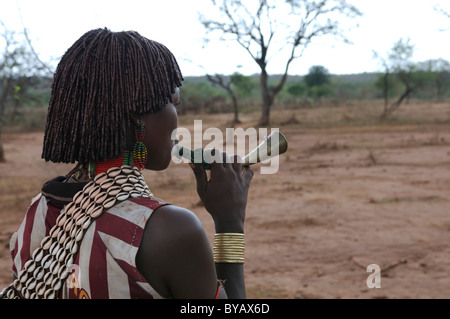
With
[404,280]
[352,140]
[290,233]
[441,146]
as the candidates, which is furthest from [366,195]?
[352,140]

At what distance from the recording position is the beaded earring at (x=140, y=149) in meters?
1.29

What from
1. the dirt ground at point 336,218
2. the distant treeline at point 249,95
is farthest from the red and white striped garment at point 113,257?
the distant treeline at point 249,95

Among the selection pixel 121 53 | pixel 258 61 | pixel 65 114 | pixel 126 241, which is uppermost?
pixel 258 61

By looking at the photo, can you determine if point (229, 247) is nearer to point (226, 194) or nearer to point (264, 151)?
point (226, 194)

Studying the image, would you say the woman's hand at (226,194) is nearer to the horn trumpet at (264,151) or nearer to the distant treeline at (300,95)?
the horn trumpet at (264,151)

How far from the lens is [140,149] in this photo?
1.31 m

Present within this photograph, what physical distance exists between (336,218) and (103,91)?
518cm

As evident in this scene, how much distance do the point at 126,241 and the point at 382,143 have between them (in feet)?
43.1

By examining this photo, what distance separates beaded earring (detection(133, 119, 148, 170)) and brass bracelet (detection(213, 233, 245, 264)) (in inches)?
10.8

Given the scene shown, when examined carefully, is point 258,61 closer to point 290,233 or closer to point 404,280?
point 290,233

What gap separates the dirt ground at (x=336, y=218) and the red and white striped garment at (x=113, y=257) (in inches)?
115

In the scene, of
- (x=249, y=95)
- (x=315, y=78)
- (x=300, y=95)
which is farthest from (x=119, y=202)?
(x=315, y=78)

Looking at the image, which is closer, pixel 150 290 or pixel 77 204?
pixel 150 290

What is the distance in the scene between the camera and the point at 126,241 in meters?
1.11
